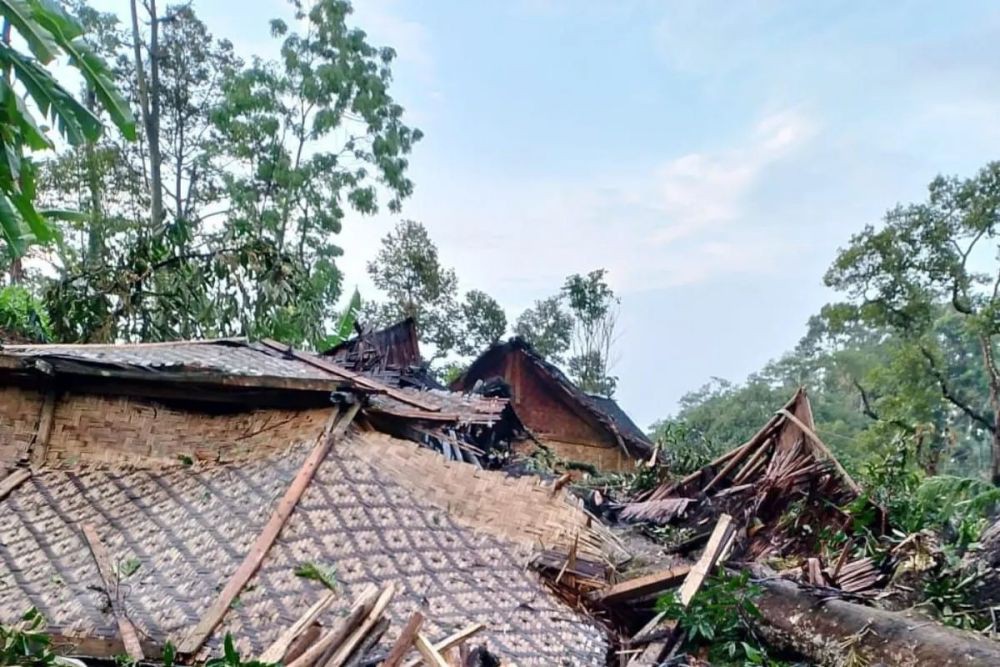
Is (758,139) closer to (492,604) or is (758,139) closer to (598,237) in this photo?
(598,237)

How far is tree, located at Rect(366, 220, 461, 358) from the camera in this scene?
62.0 feet

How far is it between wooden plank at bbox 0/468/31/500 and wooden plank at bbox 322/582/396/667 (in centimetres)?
260

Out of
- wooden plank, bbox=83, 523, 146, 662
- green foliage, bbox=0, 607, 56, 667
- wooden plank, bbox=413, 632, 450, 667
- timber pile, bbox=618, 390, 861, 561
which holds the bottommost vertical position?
wooden plank, bbox=83, 523, 146, 662

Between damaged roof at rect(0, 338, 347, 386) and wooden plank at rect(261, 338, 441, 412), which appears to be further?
wooden plank at rect(261, 338, 441, 412)

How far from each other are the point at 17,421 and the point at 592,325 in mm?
20328

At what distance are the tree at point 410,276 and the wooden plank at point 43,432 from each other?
47.2 feet

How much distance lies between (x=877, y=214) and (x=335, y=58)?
45.8 feet

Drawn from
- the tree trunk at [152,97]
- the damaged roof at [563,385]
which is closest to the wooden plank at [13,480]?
the damaged roof at [563,385]

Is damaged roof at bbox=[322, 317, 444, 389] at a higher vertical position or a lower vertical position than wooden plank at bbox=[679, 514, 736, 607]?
higher

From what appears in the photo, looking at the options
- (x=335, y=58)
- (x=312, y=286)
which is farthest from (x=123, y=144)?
(x=312, y=286)

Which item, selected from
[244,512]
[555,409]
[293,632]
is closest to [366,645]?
[293,632]

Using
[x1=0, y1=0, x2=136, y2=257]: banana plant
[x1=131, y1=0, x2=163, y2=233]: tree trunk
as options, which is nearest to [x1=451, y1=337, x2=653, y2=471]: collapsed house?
[x1=131, y1=0, x2=163, y2=233]: tree trunk

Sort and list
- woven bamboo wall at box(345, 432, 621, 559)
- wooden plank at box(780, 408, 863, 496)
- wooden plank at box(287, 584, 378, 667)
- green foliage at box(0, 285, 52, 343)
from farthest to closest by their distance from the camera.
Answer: green foliage at box(0, 285, 52, 343) < wooden plank at box(780, 408, 863, 496) < woven bamboo wall at box(345, 432, 621, 559) < wooden plank at box(287, 584, 378, 667)

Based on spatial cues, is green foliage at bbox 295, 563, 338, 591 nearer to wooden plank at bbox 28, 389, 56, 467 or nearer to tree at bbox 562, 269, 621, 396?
wooden plank at bbox 28, 389, 56, 467
